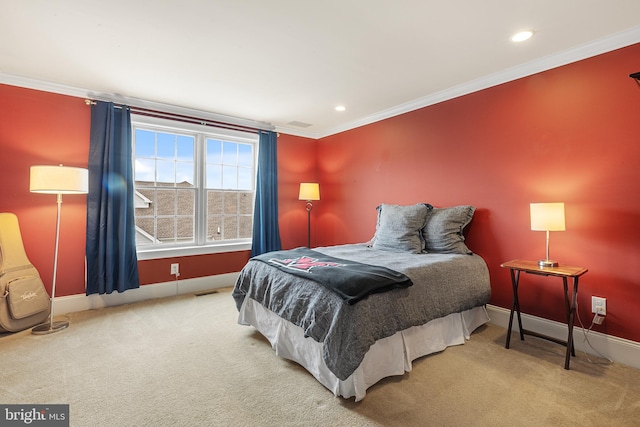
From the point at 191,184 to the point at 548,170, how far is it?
13.3 feet

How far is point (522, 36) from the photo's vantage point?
2.22 m

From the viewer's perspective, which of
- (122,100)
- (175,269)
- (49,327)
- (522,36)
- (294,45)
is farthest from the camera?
(175,269)

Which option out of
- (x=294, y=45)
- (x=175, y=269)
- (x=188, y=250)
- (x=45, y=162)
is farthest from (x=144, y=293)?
(x=294, y=45)

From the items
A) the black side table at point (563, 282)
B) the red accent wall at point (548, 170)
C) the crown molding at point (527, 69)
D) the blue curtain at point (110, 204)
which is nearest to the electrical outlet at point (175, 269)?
the blue curtain at point (110, 204)

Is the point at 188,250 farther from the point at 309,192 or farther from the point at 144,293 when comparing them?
the point at 309,192

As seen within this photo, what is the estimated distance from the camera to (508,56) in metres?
2.52

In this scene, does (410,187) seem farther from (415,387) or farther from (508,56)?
(415,387)

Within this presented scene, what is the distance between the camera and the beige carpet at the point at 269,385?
162 centimetres

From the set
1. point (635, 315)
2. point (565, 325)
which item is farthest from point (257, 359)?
point (635, 315)

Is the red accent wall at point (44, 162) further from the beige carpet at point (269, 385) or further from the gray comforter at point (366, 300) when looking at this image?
the gray comforter at point (366, 300)

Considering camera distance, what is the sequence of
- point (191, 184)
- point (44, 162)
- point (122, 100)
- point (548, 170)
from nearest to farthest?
point (548, 170)
point (44, 162)
point (122, 100)
point (191, 184)

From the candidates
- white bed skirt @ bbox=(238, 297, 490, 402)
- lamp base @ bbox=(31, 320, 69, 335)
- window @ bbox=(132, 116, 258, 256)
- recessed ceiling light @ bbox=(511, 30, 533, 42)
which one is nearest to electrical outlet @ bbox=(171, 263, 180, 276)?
window @ bbox=(132, 116, 258, 256)

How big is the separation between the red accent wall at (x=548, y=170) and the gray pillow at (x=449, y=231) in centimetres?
19

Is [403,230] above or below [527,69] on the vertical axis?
below
